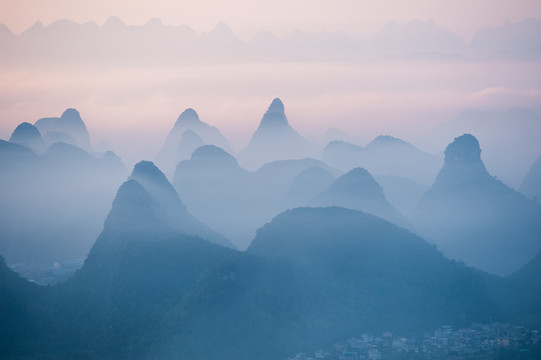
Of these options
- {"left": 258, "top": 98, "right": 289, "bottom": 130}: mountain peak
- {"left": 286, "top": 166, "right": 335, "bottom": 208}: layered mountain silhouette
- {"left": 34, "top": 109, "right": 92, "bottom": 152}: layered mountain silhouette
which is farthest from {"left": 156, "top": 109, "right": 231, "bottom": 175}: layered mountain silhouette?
{"left": 286, "top": 166, "right": 335, "bottom": 208}: layered mountain silhouette

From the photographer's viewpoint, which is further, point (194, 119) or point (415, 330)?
point (194, 119)

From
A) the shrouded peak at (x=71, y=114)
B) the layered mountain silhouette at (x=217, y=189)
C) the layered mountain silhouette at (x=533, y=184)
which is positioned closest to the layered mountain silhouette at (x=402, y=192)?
the layered mountain silhouette at (x=533, y=184)

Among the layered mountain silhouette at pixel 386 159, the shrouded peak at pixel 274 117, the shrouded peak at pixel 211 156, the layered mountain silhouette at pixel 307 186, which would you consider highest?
the shrouded peak at pixel 274 117

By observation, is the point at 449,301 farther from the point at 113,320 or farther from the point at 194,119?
the point at 194,119

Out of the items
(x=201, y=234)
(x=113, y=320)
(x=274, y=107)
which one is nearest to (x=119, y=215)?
(x=201, y=234)

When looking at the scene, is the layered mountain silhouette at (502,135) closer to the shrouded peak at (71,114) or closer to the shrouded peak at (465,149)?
the shrouded peak at (465,149)

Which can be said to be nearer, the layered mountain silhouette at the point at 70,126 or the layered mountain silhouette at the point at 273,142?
the layered mountain silhouette at the point at 70,126
